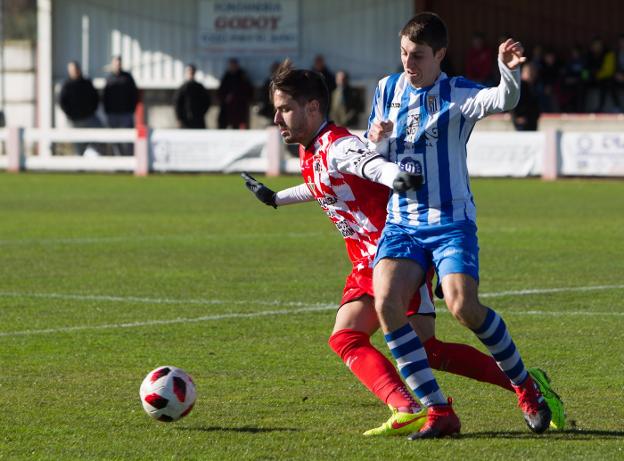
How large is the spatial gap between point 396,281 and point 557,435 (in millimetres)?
971

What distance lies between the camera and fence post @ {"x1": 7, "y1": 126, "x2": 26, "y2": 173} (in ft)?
94.2

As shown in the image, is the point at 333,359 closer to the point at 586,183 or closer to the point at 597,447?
the point at 597,447

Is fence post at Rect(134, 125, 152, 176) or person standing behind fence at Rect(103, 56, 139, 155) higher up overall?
person standing behind fence at Rect(103, 56, 139, 155)

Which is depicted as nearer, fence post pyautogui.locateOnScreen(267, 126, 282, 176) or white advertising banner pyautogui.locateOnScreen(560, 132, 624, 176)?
white advertising banner pyautogui.locateOnScreen(560, 132, 624, 176)

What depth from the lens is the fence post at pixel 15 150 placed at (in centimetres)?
2870

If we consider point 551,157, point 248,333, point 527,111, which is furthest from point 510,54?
point 527,111

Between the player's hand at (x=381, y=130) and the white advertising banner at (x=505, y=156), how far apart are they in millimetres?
19120

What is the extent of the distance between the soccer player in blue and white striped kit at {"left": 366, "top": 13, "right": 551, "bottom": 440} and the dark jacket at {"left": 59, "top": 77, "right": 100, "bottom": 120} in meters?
24.5

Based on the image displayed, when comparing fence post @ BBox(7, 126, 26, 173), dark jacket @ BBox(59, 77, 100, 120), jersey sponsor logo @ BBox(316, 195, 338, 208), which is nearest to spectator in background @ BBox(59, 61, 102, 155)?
dark jacket @ BBox(59, 77, 100, 120)

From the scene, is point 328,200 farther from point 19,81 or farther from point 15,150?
point 19,81

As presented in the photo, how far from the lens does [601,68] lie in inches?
1192

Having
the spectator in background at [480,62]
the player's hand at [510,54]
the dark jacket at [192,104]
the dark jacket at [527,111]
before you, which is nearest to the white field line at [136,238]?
the player's hand at [510,54]

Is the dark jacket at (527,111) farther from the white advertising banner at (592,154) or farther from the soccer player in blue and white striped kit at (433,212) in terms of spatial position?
the soccer player in blue and white striped kit at (433,212)

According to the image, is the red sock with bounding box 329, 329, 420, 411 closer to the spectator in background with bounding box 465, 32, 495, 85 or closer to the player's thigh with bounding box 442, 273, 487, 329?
the player's thigh with bounding box 442, 273, 487, 329
